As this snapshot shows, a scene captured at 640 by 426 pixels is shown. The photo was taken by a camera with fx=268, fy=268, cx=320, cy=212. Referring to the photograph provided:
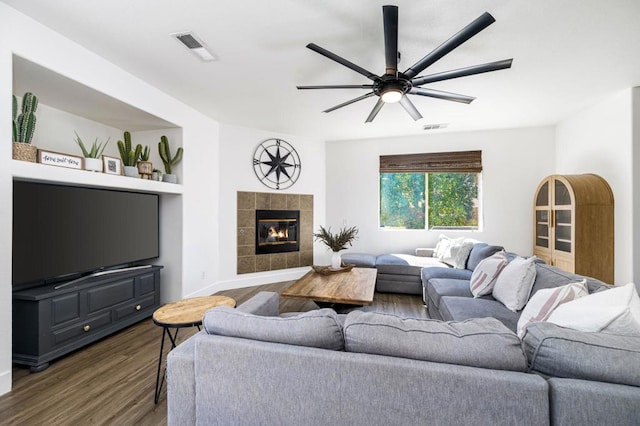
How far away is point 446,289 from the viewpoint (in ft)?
8.88

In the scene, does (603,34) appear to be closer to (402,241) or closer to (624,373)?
(624,373)

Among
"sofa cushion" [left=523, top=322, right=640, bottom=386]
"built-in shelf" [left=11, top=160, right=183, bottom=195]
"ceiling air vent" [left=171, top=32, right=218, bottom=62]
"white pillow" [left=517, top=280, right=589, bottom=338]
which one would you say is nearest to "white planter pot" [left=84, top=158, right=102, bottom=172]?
"built-in shelf" [left=11, top=160, right=183, bottom=195]

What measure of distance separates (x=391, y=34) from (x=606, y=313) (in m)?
1.78

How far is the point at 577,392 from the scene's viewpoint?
0.84m

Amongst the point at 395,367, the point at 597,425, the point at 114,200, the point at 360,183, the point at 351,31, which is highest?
the point at 351,31

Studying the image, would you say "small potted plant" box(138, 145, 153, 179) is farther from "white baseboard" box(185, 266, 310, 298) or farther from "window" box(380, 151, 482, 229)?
"window" box(380, 151, 482, 229)

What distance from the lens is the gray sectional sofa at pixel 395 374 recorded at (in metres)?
0.87

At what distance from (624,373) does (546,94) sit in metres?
3.48

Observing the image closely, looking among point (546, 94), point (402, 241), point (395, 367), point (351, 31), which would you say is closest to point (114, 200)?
point (351, 31)

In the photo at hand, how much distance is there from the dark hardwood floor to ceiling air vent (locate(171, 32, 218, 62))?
104 inches

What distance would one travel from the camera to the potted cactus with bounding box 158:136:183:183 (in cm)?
337

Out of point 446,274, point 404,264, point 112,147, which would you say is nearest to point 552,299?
point 446,274

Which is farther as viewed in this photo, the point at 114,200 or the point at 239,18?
the point at 114,200

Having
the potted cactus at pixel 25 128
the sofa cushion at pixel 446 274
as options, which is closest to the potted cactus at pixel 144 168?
the potted cactus at pixel 25 128
